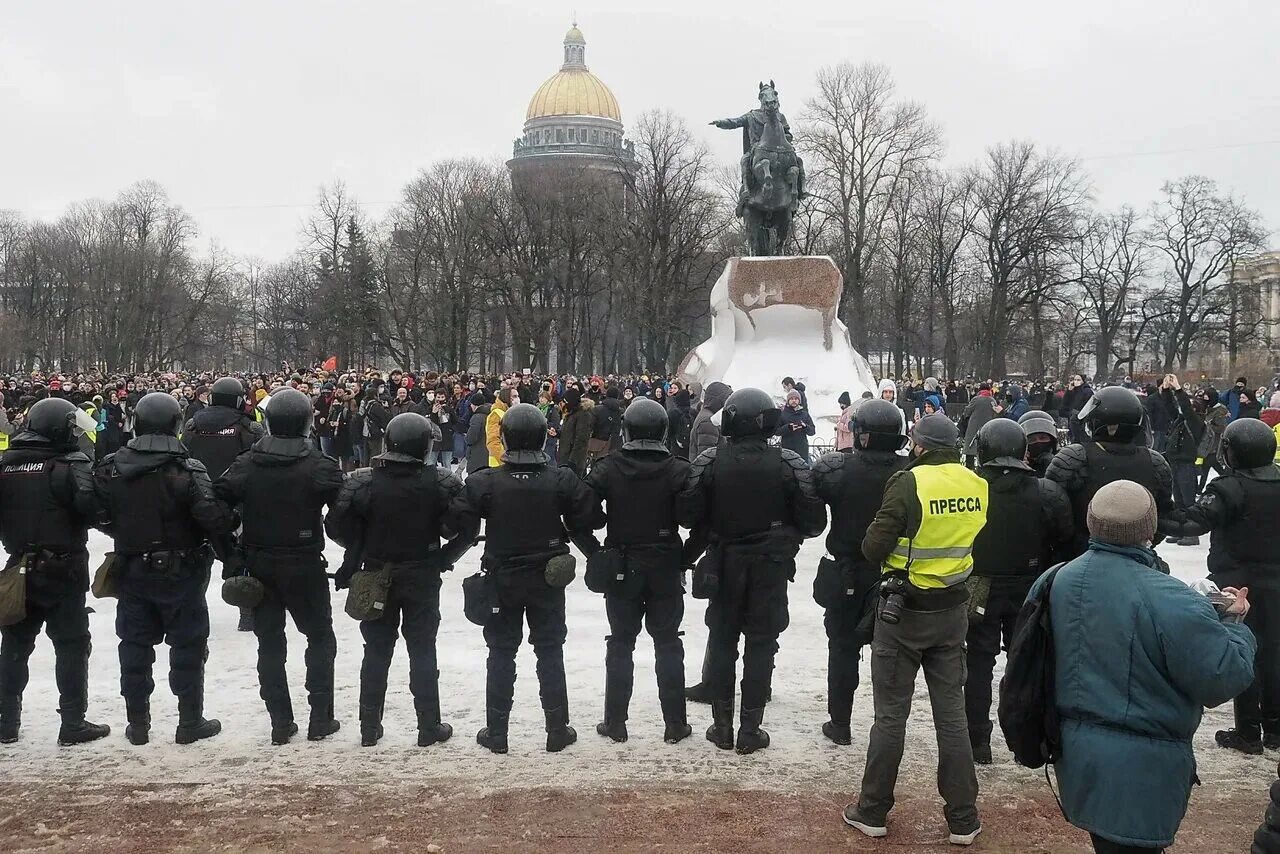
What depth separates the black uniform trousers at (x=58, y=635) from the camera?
5.71 meters

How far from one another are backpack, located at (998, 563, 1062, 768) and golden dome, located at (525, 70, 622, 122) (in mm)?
89978

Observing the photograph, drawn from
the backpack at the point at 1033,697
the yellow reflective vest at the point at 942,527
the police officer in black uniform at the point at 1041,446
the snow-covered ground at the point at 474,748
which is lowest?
the snow-covered ground at the point at 474,748

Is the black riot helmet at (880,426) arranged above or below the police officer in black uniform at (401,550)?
above

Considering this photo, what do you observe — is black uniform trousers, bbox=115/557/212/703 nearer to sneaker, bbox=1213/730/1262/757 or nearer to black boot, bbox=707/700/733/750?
black boot, bbox=707/700/733/750

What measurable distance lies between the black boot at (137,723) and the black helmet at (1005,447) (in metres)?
4.71

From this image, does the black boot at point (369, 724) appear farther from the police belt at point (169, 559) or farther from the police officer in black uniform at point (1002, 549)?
the police officer in black uniform at point (1002, 549)

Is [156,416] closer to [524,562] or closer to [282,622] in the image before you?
[282,622]

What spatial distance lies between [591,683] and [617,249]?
42342 mm

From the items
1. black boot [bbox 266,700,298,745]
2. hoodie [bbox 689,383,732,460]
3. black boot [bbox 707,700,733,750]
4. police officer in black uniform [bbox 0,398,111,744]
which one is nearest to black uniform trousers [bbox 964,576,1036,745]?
black boot [bbox 707,700,733,750]

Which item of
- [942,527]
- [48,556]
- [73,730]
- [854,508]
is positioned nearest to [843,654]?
[854,508]

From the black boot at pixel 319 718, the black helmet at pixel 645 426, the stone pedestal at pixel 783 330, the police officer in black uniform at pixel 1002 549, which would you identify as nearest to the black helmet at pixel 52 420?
the black boot at pixel 319 718

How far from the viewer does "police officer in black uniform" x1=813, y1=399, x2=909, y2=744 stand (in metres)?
5.58

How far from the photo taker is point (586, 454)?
14016 mm

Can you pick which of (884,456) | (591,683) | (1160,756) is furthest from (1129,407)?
(591,683)
